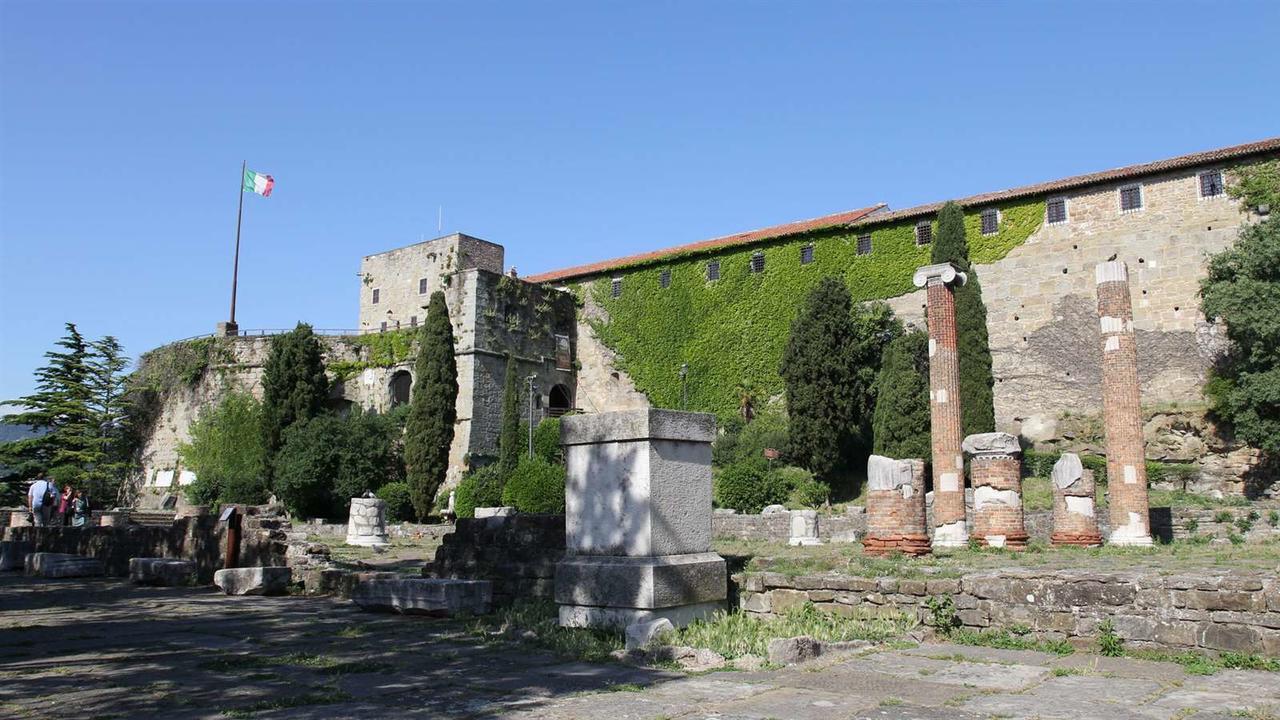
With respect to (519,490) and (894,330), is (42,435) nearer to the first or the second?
(519,490)

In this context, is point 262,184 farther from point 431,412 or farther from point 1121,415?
point 1121,415

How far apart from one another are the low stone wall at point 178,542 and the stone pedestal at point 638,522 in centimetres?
657

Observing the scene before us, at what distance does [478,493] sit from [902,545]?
2170 cm

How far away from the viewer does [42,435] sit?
1751 inches

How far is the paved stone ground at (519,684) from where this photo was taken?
4.77 meters

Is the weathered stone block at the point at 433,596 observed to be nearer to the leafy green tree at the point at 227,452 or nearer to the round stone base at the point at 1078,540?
the round stone base at the point at 1078,540

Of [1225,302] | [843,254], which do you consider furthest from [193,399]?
[1225,302]

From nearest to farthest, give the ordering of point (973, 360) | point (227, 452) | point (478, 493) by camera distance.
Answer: point (973, 360) < point (478, 493) < point (227, 452)

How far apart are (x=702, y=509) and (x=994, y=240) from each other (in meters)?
30.9

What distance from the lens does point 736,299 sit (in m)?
41.1

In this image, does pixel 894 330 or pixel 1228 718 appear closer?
pixel 1228 718

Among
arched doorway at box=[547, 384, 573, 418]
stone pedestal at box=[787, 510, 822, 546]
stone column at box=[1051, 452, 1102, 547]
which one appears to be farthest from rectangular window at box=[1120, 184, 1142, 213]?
arched doorway at box=[547, 384, 573, 418]

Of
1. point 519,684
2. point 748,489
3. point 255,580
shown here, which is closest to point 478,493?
point 748,489

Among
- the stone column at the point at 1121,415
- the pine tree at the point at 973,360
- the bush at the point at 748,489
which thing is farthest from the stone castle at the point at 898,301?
the stone column at the point at 1121,415
